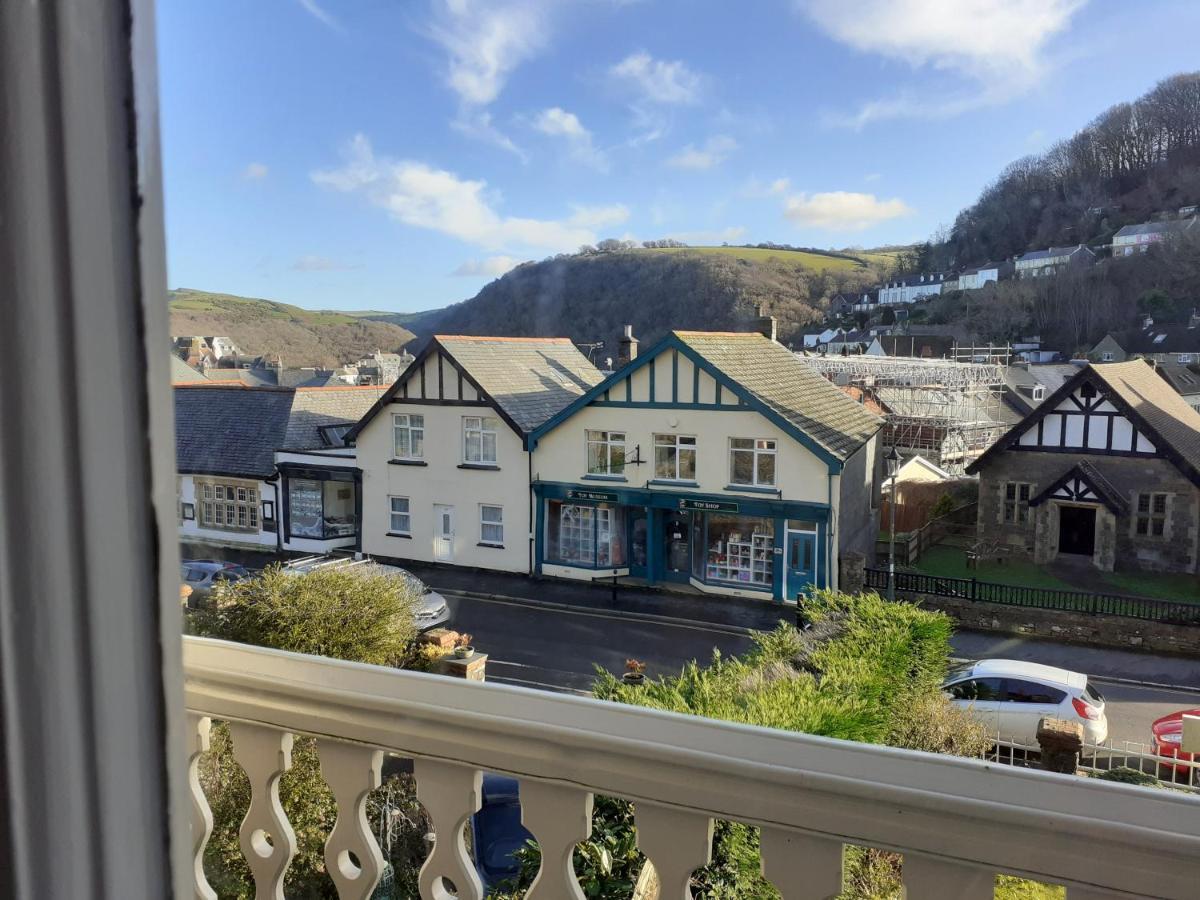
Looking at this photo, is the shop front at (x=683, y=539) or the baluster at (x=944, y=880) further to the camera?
the shop front at (x=683, y=539)

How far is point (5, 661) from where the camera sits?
1.31 feet

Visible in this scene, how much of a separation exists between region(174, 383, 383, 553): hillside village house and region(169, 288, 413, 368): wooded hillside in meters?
0.14

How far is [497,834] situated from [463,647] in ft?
3.50

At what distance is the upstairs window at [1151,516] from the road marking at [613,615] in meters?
1.16

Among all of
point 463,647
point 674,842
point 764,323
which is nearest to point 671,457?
point 463,647

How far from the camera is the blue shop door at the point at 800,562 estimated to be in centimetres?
303

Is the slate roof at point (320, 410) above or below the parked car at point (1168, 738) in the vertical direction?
above

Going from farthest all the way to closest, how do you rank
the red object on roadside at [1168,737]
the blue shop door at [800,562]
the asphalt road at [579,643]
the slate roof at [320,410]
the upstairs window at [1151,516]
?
the blue shop door at [800,562] < the slate roof at [320,410] < the asphalt road at [579,643] < the upstairs window at [1151,516] < the red object on roadside at [1168,737]

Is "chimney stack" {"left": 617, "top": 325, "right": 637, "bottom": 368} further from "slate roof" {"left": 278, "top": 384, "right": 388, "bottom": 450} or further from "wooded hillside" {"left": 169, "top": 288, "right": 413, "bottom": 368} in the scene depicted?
"slate roof" {"left": 278, "top": 384, "right": 388, "bottom": 450}

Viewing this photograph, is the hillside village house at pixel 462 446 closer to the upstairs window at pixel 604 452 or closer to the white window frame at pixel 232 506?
the upstairs window at pixel 604 452

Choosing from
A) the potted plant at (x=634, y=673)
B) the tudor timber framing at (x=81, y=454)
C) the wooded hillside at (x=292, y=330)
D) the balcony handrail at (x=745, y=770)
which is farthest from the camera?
the potted plant at (x=634, y=673)

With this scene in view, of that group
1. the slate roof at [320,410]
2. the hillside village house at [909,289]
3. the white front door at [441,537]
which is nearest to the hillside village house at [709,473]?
the white front door at [441,537]

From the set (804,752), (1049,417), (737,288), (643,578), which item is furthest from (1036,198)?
(643,578)

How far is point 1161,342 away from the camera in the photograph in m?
1.61
